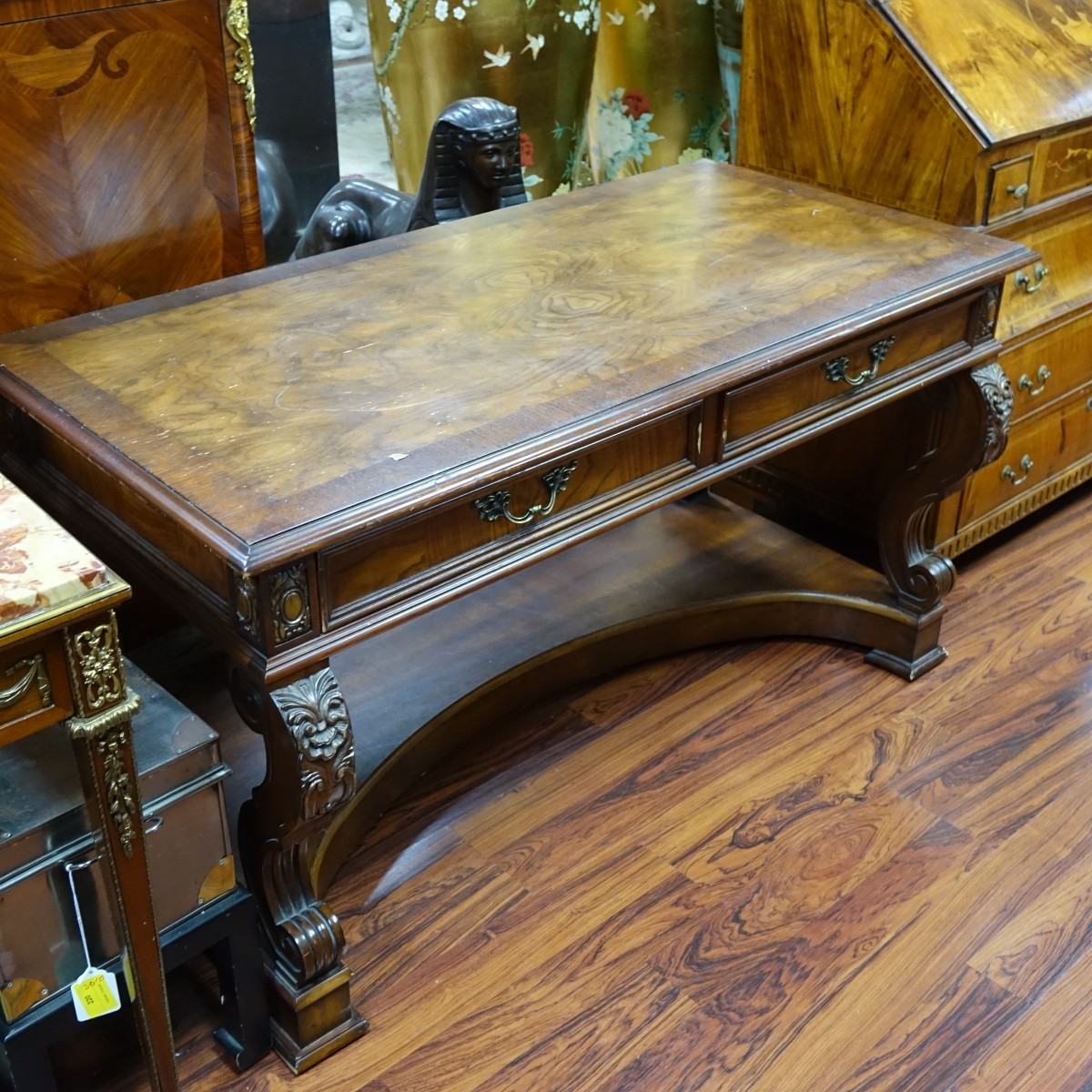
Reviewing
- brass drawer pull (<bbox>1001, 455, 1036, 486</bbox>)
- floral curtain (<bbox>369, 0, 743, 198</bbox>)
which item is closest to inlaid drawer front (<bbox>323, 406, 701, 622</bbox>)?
brass drawer pull (<bbox>1001, 455, 1036, 486</bbox>)

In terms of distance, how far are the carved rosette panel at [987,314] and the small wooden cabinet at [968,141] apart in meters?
0.29

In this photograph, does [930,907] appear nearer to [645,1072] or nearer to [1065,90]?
[645,1072]

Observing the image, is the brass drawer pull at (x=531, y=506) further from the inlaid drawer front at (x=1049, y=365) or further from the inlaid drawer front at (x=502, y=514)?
the inlaid drawer front at (x=1049, y=365)

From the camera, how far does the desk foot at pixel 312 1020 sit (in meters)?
1.66

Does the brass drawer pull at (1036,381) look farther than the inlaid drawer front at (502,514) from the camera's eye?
Yes

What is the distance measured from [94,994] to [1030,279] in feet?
6.85

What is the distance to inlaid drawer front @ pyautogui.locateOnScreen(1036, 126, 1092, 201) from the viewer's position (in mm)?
2439

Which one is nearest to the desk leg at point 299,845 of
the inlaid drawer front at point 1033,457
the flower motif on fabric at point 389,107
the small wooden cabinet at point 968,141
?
the small wooden cabinet at point 968,141

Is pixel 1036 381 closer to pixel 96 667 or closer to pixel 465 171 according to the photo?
pixel 465 171

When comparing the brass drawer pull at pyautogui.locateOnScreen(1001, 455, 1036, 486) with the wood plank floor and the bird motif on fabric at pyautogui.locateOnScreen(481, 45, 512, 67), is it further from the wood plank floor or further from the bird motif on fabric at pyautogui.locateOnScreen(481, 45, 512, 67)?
the bird motif on fabric at pyautogui.locateOnScreen(481, 45, 512, 67)

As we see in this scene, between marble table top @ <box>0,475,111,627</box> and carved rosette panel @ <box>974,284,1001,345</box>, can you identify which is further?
carved rosette panel @ <box>974,284,1001,345</box>

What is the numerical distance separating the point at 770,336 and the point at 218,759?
0.91 m

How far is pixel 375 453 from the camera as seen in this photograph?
57.6 inches

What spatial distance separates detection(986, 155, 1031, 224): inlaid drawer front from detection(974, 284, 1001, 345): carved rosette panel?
30cm
